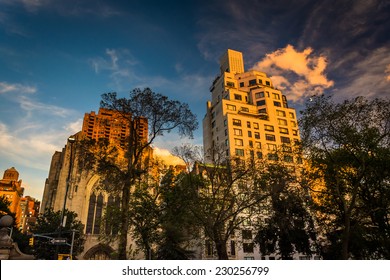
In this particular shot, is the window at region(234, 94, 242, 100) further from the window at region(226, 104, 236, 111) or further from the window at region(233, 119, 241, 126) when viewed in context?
the window at region(233, 119, 241, 126)

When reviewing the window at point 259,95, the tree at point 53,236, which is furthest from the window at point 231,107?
the tree at point 53,236

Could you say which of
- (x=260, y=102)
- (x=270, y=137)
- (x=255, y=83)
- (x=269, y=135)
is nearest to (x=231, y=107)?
(x=260, y=102)

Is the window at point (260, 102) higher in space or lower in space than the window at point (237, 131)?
higher

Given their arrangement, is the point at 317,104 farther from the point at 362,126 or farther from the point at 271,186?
the point at 271,186

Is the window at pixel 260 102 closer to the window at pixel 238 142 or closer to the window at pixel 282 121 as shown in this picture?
the window at pixel 282 121

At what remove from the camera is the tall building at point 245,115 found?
183ft

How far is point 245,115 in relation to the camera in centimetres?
6006

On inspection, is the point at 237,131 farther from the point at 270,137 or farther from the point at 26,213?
the point at 26,213

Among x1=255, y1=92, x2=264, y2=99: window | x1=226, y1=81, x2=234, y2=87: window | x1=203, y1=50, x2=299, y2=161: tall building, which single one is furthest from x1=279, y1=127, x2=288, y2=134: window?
x1=226, y1=81, x2=234, y2=87: window

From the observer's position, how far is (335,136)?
19031 mm

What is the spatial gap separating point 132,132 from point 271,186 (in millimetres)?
10892

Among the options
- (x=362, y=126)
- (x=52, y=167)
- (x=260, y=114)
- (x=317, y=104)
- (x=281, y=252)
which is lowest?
(x=281, y=252)
